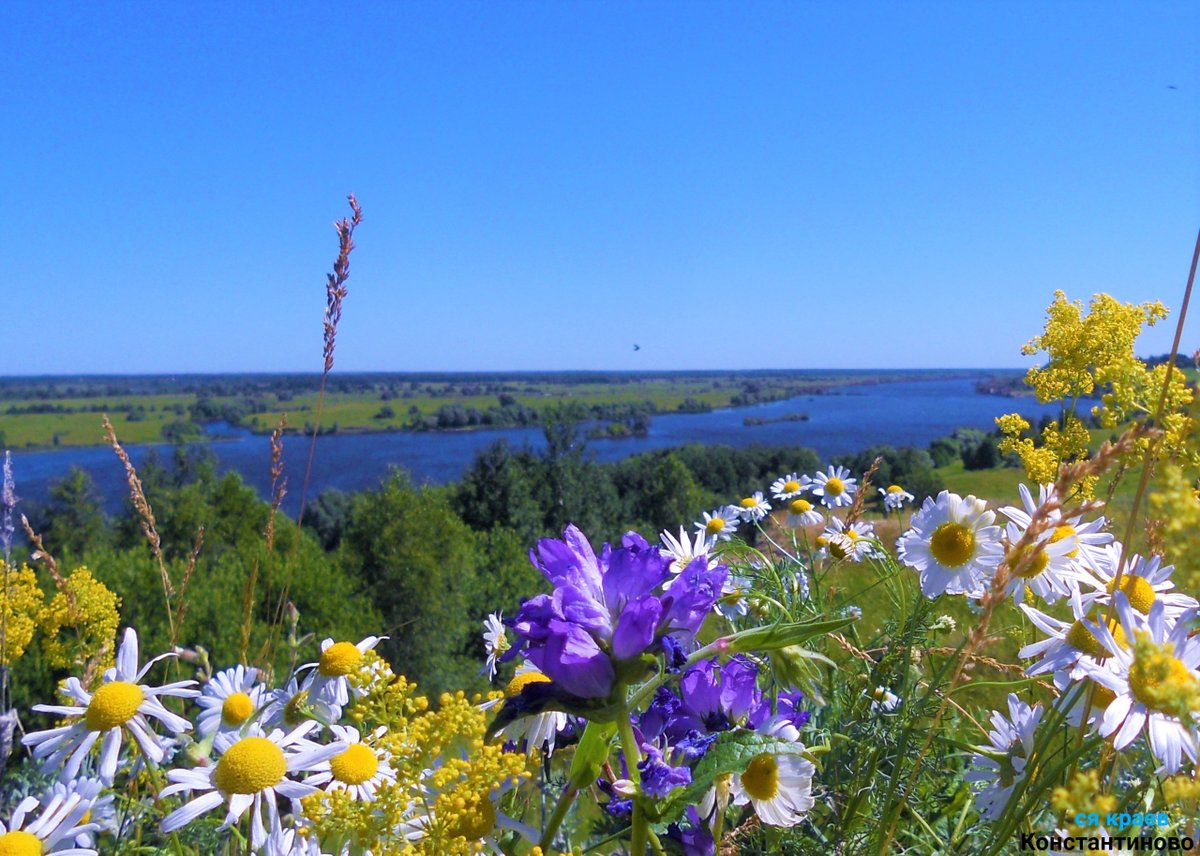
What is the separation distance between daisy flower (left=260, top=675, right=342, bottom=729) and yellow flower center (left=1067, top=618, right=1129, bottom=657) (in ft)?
4.64

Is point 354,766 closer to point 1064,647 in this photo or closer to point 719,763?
point 719,763

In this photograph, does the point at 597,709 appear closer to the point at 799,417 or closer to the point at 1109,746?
the point at 1109,746

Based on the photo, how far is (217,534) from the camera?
1672 centimetres

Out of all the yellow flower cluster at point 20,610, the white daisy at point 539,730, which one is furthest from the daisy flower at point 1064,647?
the yellow flower cluster at point 20,610

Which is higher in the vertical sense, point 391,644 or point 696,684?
point 696,684

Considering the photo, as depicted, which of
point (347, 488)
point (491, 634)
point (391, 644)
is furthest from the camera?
point (347, 488)

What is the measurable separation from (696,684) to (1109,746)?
1.94 ft

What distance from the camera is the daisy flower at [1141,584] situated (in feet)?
4.17

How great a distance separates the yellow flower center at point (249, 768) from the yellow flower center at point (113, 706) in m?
0.47

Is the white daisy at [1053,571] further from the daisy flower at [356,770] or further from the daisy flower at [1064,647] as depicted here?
the daisy flower at [356,770]

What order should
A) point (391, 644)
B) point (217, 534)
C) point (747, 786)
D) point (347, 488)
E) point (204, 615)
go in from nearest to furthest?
point (747, 786)
point (204, 615)
point (391, 644)
point (217, 534)
point (347, 488)

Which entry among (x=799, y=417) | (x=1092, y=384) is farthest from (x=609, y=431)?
(x=1092, y=384)

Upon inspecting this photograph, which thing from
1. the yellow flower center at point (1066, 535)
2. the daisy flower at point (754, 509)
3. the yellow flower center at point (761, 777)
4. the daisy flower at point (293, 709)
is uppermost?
the yellow flower center at point (1066, 535)

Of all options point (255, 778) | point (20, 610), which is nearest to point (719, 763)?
point (255, 778)
